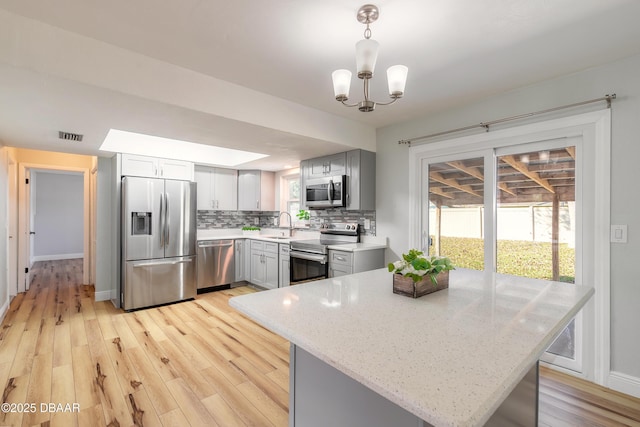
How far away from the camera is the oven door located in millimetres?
3754

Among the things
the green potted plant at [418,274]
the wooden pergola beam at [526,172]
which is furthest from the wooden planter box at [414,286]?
the wooden pergola beam at [526,172]

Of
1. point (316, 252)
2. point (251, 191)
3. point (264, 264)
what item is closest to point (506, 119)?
point (316, 252)

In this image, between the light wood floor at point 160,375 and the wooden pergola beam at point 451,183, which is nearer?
the light wood floor at point 160,375

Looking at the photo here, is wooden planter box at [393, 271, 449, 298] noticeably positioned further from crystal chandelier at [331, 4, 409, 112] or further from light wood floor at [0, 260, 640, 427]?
light wood floor at [0, 260, 640, 427]

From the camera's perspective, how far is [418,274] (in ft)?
4.80

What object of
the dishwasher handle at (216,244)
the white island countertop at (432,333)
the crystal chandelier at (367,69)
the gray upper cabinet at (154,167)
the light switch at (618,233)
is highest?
the crystal chandelier at (367,69)

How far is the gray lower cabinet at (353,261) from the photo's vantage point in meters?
3.50

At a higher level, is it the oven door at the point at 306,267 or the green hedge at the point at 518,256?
the green hedge at the point at 518,256

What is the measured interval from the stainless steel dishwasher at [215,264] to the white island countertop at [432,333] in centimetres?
339

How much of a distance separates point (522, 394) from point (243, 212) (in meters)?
5.12

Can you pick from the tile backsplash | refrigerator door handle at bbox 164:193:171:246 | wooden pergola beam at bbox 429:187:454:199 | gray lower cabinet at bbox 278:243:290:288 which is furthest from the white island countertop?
refrigerator door handle at bbox 164:193:171:246

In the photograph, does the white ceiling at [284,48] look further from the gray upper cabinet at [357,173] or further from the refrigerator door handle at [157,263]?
the refrigerator door handle at [157,263]

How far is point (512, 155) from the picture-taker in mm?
2873

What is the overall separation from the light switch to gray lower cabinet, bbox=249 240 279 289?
3562 mm
